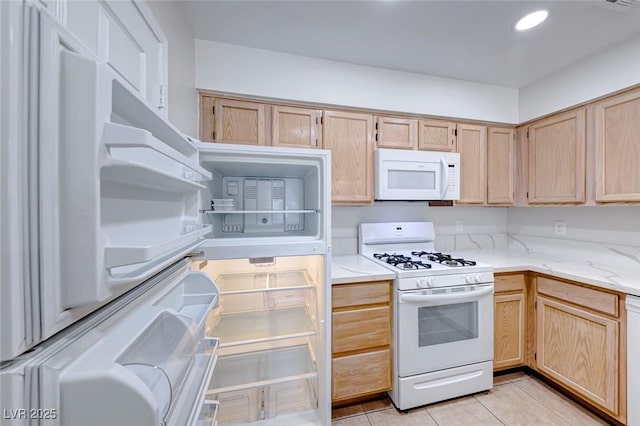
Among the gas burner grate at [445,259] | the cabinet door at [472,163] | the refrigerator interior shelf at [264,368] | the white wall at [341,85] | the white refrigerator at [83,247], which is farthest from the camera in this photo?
the cabinet door at [472,163]

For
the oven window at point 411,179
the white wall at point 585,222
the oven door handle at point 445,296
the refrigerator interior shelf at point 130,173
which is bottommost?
the oven door handle at point 445,296

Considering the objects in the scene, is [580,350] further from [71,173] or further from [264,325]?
[71,173]

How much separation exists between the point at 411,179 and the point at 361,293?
105 centimetres

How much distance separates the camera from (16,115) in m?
0.31

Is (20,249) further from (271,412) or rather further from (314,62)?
(314,62)

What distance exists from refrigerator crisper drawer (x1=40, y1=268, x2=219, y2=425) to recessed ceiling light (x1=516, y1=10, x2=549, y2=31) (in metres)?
2.28

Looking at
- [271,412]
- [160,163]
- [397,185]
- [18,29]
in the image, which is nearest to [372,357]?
[271,412]

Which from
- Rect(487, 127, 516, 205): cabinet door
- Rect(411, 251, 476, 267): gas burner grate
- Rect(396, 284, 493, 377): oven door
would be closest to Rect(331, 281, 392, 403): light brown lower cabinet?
Rect(396, 284, 493, 377): oven door

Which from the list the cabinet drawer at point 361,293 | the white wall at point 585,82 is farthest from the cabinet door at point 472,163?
the cabinet drawer at point 361,293

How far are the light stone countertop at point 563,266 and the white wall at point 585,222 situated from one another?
0.39 feet

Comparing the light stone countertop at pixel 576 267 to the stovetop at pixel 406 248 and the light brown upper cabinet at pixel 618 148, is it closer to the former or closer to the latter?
the stovetop at pixel 406 248

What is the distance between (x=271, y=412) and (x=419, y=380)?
972mm

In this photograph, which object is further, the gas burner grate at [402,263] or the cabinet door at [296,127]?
the cabinet door at [296,127]

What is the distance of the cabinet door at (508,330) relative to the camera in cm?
194
